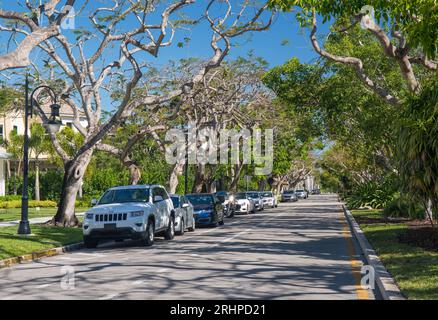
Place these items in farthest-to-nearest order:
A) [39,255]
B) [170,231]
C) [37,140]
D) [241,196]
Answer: [37,140] → [241,196] → [170,231] → [39,255]

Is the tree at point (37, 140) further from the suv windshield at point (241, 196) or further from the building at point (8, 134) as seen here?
the suv windshield at point (241, 196)

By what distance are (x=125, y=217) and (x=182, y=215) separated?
5700mm

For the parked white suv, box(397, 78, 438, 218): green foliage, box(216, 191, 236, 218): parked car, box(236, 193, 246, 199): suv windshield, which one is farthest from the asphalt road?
box(236, 193, 246, 199): suv windshield

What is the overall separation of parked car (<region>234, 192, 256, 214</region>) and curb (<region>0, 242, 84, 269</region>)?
23501 millimetres

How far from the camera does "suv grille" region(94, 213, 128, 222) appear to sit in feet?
59.0

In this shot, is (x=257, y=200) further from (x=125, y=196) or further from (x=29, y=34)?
(x=29, y=34)

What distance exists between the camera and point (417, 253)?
14180mm

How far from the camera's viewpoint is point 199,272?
40.9 feet

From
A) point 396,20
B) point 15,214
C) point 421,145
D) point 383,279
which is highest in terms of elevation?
point 396,20

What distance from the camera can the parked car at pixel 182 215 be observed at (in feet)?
75.2

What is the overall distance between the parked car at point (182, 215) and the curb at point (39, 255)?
4.66 m

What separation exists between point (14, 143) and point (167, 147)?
21064 mm

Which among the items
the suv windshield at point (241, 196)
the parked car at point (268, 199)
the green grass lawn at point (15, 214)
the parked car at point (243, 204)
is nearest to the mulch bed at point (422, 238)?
the green grass lawn at point (15, 214)

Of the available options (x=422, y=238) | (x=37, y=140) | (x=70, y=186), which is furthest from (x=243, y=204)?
(x=422, y=238)
